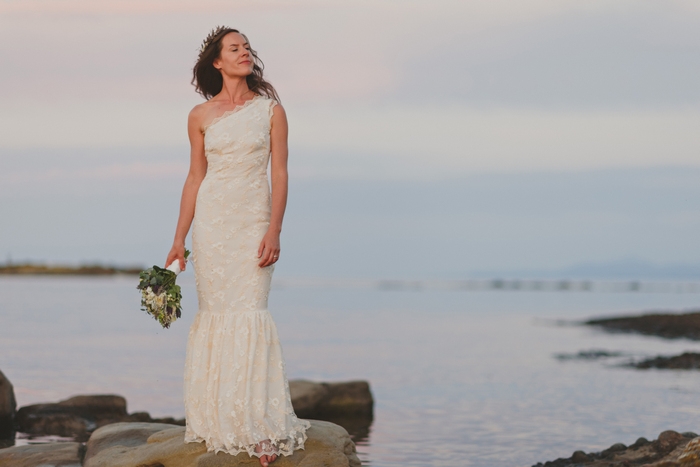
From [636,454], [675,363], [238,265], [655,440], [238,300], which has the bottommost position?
[636,454]

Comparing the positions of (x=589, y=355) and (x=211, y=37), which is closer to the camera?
(x=211, y=37)

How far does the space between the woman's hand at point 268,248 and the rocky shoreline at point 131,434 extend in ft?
4.77

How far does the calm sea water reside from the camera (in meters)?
12.1

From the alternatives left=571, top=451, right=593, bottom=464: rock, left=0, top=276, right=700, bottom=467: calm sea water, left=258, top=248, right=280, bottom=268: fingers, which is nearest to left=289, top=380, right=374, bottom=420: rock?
left=0, top=276, right=700, bottom=467: calm sea water

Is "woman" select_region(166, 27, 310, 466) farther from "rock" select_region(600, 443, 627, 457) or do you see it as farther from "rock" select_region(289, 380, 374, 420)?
"rock" select_region(289, 380, 374, 420)

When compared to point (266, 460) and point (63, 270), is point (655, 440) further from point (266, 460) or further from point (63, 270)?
point (63, 270)

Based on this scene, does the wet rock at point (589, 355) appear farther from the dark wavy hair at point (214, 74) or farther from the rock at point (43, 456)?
the dark wavy hair at point (214, 74)

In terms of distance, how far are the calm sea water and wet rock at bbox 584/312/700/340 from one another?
1.75 meters

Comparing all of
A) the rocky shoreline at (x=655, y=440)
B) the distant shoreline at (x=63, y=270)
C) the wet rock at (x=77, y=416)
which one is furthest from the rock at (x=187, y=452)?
the distant shoreline at (x=63, y=270)

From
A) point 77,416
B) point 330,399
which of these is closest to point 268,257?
point 77,416

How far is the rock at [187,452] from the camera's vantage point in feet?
22.2

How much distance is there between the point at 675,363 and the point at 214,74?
17.3 m

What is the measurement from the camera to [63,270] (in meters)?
107

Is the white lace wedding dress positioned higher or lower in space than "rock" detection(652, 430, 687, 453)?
higher
